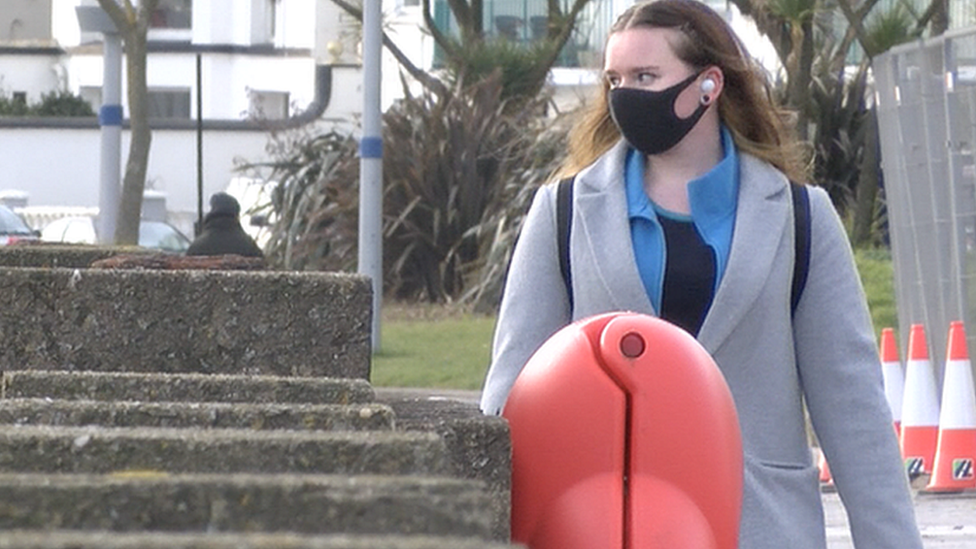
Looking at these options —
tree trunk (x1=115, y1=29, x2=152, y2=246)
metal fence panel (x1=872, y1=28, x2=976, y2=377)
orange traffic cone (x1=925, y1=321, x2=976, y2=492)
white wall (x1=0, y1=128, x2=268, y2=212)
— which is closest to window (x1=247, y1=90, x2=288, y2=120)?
white wall (x1=0, y1=128, x2=268, y2=212)

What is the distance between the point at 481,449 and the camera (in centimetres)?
306

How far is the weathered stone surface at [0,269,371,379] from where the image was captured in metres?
3.93

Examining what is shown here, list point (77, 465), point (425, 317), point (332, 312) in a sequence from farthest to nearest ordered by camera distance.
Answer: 1. point (425, 317)
2. point (332, 312)
3. point (77, 465)

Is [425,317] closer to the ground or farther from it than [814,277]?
closer to the ground

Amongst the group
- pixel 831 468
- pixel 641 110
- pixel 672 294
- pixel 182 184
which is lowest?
pixel 182 184

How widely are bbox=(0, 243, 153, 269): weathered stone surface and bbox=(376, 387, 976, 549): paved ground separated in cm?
212

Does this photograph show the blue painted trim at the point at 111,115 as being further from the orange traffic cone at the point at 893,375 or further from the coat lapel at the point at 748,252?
the coat lapel at the point at 748,252

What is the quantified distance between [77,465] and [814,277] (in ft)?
4.44

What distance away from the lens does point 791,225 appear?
322cm

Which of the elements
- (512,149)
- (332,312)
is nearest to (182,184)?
(512,149)

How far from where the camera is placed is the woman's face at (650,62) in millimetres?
3271

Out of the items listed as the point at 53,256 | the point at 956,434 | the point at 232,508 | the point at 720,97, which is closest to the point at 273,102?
the point at 956,434

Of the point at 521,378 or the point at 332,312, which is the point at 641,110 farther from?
the point at 332,312

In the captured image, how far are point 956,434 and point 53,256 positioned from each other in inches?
211
